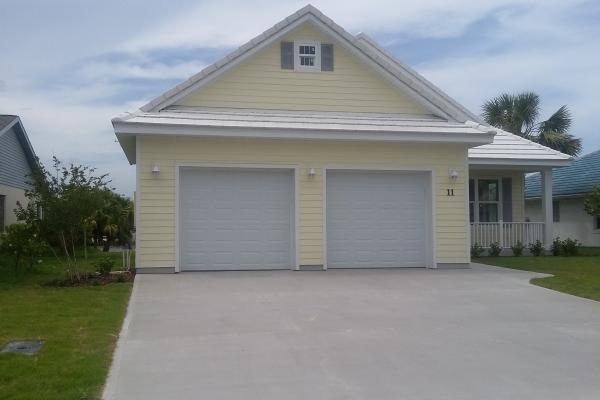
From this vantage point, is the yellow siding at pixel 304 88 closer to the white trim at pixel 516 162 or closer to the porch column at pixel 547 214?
the white trim at pixel 516 162

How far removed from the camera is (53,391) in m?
5.69

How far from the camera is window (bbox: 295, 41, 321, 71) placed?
16.2 meters

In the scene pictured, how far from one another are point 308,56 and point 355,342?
32.9 feet

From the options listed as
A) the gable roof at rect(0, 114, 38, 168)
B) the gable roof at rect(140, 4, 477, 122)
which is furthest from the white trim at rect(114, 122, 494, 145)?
the gable roof at rect(0, 114, 38, 168)

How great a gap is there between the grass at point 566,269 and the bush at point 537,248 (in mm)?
660

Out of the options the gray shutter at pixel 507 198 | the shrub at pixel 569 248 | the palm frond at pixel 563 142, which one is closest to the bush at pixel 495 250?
the gray shutter at pixel 507 198

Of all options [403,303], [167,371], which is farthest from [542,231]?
[167,371]

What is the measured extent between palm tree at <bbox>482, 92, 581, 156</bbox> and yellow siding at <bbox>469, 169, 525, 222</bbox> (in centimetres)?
948

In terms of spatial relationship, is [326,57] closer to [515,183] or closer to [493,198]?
[493,198]

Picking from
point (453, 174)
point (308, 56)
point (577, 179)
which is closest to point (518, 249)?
point (453, 174)

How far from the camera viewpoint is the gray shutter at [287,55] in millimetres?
16156

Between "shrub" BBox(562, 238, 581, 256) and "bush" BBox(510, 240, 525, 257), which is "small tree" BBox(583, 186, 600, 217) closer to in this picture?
"shrub" BBox(562, 238, 581, 256)

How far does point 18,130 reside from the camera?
26.3 meters

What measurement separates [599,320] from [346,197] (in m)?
7.15
